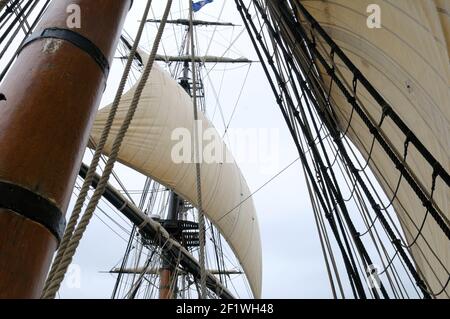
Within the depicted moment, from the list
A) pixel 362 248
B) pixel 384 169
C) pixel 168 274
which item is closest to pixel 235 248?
pixel 168 274

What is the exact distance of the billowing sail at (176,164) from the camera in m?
8.13

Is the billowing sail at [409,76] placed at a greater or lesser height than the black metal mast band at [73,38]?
greater

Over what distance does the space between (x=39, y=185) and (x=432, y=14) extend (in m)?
1.99

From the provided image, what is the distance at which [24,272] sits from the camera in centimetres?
68

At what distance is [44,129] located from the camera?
802 millimetres

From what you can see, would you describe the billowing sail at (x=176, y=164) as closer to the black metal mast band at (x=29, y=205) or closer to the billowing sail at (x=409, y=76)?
the billowing sail at (x=409, y=76)

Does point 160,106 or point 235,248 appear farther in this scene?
point 235,248

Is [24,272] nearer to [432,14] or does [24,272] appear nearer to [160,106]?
[432,14]

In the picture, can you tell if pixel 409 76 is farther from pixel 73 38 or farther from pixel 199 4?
pixel 199 4

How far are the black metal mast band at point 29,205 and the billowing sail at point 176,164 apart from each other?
6063mm

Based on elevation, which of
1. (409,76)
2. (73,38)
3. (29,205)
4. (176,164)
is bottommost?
(29,205)

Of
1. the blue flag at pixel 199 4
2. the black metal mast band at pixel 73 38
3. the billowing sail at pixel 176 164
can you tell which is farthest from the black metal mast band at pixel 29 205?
the blue flag at pixel 199 4

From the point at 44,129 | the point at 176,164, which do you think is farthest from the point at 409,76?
the point at 176,164

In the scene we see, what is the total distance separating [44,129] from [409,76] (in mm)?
2317
